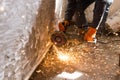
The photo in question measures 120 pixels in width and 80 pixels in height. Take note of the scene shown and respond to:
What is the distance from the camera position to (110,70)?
2.20 meters

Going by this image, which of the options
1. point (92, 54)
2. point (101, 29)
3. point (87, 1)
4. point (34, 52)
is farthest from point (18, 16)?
point (101, 29)

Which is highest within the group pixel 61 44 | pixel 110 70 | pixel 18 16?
pixel 18 16

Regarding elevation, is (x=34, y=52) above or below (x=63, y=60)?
above

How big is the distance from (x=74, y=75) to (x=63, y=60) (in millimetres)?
264

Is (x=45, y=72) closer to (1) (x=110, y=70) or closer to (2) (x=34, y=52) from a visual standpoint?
(2) (x=34, y=52)

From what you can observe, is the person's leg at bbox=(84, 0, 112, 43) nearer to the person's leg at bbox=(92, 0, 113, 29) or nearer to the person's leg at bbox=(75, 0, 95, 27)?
the person's leg at bbox=(92, 0, 113, 29)

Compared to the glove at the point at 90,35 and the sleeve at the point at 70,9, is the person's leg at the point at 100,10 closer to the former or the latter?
the glove at the point at 90,35

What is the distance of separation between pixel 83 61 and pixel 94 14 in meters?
0.61

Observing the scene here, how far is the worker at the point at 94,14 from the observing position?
2545mm

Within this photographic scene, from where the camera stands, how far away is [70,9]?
286 cm

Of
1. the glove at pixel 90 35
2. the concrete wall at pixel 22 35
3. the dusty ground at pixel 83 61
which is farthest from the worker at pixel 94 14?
the concrete wall at pixel 22 35

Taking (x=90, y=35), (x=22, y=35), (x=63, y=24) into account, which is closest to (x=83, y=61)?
(x=90, y=35)

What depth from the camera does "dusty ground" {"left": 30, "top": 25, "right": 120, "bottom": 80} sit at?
2.08m

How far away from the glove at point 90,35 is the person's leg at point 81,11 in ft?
0.77
